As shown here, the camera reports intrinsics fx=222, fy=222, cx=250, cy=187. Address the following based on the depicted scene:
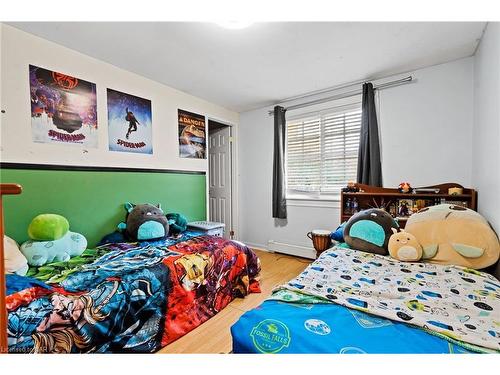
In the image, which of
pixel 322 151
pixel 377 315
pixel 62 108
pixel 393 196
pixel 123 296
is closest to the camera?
pixel 377 315

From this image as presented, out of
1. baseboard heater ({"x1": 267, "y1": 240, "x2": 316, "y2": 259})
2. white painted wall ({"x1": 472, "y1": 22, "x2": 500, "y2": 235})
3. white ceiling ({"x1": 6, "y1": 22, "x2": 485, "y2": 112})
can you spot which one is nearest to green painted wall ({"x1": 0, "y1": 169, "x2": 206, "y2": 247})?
white ceiling ({"x1": 6, "y1": 22, "x2": 485, "y2": 112})

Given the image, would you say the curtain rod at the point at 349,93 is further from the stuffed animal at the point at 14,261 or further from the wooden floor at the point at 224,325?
the stuffed animal at the point at 14,261

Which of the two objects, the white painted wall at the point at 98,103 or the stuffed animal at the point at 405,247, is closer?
the stuffed animal at the point at 405,247

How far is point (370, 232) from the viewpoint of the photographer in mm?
1752

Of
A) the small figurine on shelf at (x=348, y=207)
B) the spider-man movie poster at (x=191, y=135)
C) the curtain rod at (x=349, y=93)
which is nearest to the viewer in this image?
the curtain rod at (x=349, y=93)

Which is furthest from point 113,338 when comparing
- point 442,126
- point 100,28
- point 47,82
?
point 442,126

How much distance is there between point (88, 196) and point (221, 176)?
7.09 feet

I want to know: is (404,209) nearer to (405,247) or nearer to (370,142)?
(370,142)

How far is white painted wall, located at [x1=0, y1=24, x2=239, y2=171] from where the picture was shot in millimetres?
1708

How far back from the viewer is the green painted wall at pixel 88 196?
69.0 inches

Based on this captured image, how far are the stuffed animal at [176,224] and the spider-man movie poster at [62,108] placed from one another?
3.58 feet

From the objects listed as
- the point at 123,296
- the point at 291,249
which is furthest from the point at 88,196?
the point at 291,249

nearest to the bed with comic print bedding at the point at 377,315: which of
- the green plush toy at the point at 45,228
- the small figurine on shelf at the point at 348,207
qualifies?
the small figurine on shelf at the point at 348,207

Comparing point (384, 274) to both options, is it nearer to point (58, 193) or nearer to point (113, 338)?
point (113, 338)
